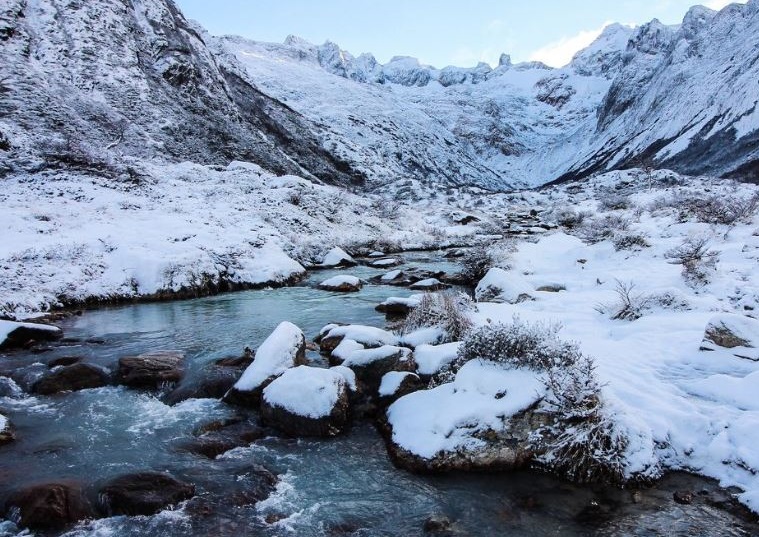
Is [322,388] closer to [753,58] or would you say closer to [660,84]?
[753,58]

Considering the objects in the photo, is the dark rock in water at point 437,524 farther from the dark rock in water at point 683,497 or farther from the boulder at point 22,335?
the boulder at point 22,335

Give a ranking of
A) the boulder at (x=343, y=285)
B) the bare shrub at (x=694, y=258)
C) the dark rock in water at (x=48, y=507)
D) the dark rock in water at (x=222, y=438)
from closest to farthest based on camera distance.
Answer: the dark rock in water at (x=48, y=507), the dark rock in water at (x=222, y=438), the bare shrub at (x=694, y=258), the boulder at (x=343, y=285)

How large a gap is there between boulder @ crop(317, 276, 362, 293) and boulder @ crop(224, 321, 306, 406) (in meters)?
8.40

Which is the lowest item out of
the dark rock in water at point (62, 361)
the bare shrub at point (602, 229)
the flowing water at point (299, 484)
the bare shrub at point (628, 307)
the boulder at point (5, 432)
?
the flowing water at point (299, 484)

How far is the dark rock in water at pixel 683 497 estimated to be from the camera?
5438mm

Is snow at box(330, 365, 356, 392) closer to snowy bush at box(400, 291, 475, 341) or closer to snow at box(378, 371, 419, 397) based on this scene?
snow at box(378, 371, 419, 397)

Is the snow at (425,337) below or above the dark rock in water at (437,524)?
above

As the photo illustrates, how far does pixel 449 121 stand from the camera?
151 m

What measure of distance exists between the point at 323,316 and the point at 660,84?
433ft

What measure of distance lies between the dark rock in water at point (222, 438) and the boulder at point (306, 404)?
1.05 feet

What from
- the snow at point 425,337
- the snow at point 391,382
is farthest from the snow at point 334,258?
the snow at point 391,382

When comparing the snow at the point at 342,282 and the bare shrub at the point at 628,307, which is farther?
the snow at the point at 342,282

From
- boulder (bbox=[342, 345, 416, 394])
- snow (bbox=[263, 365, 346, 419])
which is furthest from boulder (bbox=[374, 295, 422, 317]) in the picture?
snow (bbox=[263, 365, 346, 419])

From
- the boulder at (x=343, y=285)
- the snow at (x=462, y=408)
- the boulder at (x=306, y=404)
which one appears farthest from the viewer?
the boulder at (x=343, y=285)
